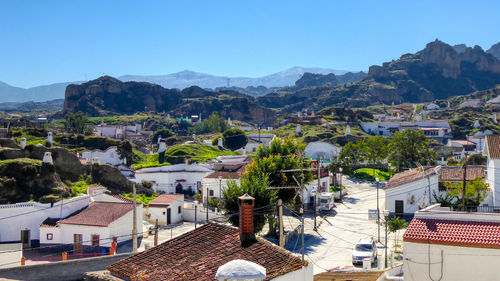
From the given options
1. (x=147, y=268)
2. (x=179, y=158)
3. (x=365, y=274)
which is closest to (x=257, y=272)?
(x=147, y=268)

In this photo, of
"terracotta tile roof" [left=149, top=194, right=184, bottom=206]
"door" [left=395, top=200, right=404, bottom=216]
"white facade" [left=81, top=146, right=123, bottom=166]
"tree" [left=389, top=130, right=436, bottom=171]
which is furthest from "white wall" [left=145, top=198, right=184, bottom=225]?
"tree" [left=389, top=130, right=436, bottom=171]

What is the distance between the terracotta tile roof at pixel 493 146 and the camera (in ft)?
109

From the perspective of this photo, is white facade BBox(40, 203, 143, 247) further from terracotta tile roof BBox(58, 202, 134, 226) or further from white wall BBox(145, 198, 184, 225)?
white wall BBox(145, 198, 184, 225)

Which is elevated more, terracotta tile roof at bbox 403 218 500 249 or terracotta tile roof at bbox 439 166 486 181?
terracotta tile roof at bbox 403 218 500 249

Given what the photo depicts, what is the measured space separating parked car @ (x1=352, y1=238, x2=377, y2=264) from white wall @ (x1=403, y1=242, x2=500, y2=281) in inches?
387

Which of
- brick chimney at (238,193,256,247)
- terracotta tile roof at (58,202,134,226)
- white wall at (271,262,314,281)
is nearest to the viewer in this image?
white wall at (271,262,314,281)

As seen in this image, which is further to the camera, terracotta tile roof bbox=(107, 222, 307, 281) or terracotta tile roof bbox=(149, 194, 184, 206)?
terracotta tile roof bbox=(149, 194, 184, 206)

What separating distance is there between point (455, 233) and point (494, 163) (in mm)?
20246

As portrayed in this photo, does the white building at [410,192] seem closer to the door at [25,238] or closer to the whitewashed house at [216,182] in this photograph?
the whitewashed house at [216,182]

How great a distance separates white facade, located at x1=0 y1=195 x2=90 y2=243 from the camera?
3378 centimetres

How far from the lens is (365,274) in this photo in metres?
19.6

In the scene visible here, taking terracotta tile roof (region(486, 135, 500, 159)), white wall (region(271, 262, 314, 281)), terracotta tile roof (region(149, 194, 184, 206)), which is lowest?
terracotta tile roof (region(149, 194, 184, 206))

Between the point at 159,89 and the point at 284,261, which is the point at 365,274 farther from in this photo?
the point at 159,89

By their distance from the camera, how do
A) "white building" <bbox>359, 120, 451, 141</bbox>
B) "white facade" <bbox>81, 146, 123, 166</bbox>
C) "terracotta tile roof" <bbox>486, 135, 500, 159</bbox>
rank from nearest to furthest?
1. "terracotta tile roof" <bbox>486, 135, 500, 159</bbox>
2. "white facade" <bbox>81, 146, 123, 166</bbox>
3. "white building" <bbox>359, 120, 451, 141</bbox>
